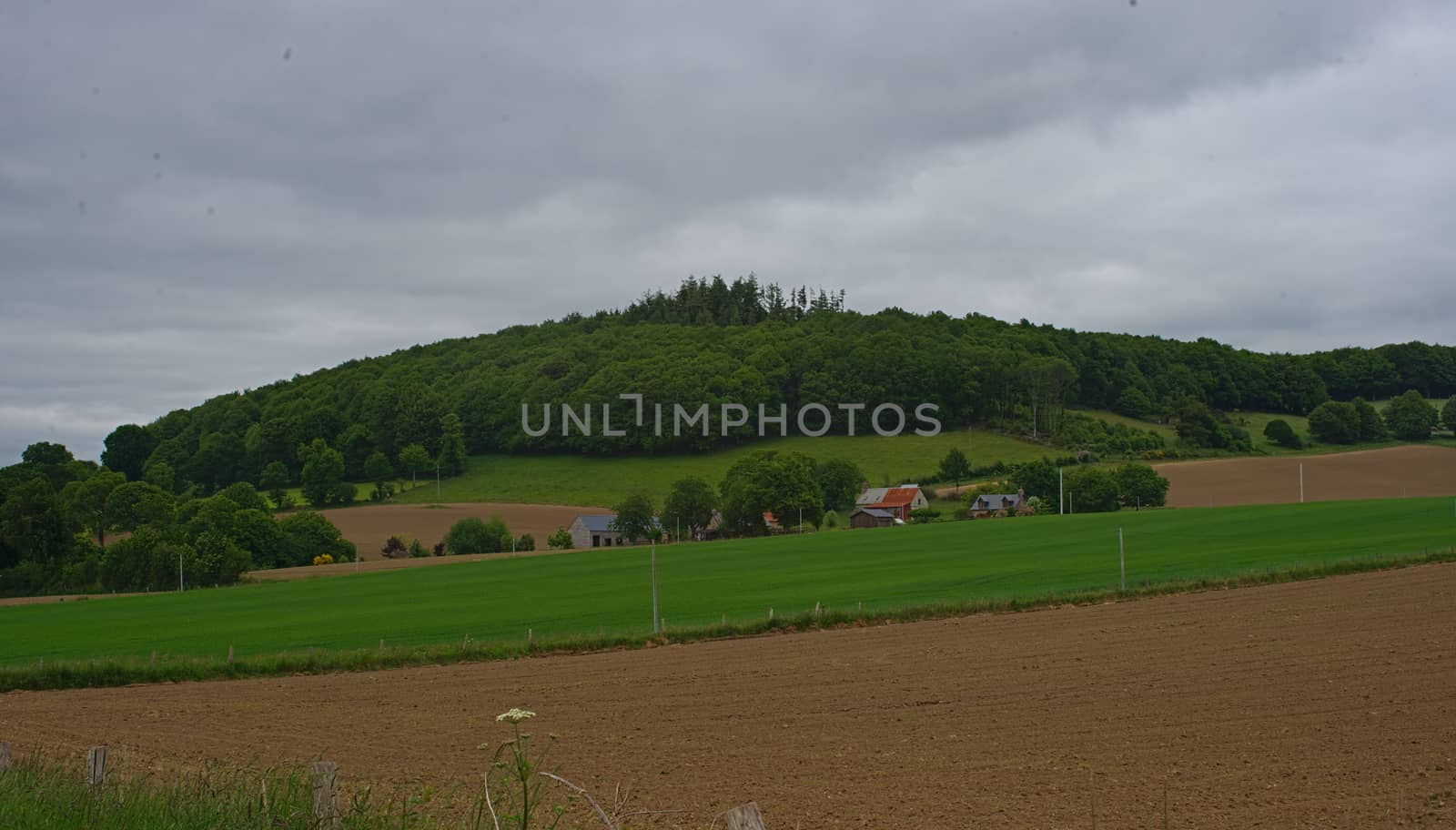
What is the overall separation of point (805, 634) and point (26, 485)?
69.4m

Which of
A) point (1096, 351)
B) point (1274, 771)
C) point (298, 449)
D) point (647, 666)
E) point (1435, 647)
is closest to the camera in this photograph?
point (1274, 771)

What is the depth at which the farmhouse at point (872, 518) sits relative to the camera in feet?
342

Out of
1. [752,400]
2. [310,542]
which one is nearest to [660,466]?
[752,400]

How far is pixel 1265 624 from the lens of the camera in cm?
2764

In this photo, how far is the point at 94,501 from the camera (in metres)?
96.8

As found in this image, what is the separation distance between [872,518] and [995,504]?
11796mm

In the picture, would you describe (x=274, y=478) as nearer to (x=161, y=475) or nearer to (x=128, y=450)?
(x=161, y=475)

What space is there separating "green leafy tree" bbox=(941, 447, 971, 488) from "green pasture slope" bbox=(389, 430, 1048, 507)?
5.38 feet

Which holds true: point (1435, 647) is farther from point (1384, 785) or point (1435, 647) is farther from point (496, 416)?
point (496, 416)

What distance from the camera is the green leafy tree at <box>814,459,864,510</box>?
112 metres

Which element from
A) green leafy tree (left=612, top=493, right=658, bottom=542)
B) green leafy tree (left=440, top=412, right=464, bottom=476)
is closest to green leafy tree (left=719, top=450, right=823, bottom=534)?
green leafy tree (left=612, top=493, right=658, bottom=542)

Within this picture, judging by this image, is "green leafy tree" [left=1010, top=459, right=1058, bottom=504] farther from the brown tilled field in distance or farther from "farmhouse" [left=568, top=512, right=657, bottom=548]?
"farmhouse" [left=568, top=512, right=657, bottom=548]

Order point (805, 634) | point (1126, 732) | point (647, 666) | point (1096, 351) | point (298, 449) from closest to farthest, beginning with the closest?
1. point (1126, 732)
2. point (647, 666)
3. point (805, 634)
4. point (298, 449)
5. point (1096, 351)

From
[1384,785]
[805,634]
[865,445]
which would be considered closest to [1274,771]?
[1384,785]
